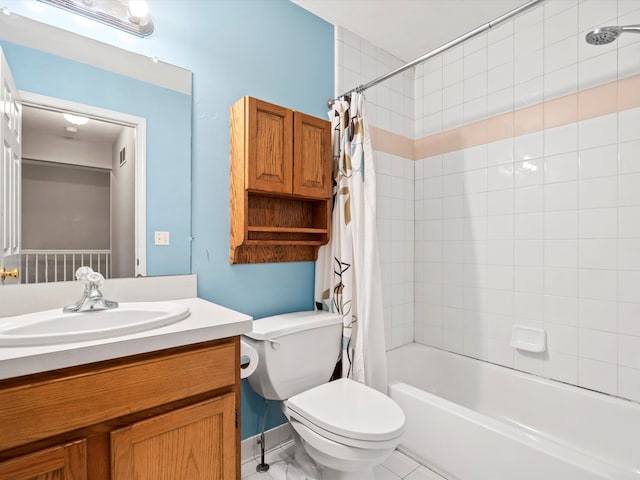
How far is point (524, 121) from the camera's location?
1.90m

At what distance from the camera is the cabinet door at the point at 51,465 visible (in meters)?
0.73

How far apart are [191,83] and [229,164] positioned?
384 millimetres

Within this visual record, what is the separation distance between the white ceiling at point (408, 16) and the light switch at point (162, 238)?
1.43 metres

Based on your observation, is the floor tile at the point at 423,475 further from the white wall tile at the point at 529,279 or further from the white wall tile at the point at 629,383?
the white wall tile at the point at 529,279

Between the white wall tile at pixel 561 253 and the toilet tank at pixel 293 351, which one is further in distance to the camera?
the white wall tile at pixel 561 253

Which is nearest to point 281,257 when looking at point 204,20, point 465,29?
point 204,20

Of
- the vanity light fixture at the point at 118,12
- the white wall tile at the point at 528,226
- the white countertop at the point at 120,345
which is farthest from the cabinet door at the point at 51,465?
the white wall tile at the point at 528,226

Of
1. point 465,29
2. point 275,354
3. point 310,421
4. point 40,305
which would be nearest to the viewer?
point 40,305

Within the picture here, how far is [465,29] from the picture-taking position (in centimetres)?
206

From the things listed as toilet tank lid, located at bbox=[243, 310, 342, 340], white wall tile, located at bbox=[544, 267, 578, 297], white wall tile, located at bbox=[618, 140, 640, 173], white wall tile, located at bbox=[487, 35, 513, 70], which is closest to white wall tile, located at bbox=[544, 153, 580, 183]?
white wall tile, located at bbox=[618, 140, 640, 173]

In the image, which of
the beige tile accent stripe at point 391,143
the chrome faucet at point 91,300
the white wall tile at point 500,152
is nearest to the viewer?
the chrome faucet at point 91,300

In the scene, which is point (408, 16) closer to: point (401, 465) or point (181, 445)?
point (181, 445)

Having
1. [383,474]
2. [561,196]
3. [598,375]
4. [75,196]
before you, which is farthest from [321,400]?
[561,196]

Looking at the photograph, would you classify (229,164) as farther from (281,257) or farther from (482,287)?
(482,287)
